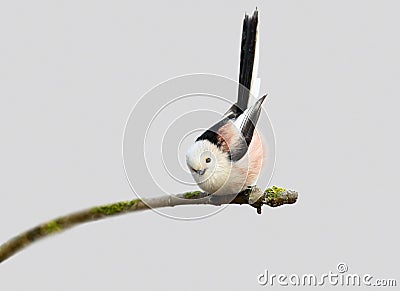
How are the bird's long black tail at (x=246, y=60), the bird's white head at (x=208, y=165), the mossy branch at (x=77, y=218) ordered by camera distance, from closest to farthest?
the mossy branch at (x=77, y=218)
the bird's white head at (x=208, y=165)
the bird's long black tail at (x=246, y=60)

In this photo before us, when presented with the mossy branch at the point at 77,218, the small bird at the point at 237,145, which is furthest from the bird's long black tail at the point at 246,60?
the mossy branch at the point at 77,218

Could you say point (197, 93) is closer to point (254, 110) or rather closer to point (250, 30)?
point (254, 110)

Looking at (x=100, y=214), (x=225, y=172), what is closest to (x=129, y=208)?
(x=100, y=214)

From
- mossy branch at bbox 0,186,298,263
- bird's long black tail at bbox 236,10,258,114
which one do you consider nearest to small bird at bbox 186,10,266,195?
bird's long black tail at bbox 236,10,258,114

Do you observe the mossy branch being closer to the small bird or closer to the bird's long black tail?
the small bird

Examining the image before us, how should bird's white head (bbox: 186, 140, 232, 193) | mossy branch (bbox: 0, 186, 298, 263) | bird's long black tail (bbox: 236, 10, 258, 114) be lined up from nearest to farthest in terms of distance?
mossy branch (bbox: 0, 186, 298, 263) < bird's white head (bbox: 186, 140, 232, 193) < bird's long black tail (bbox: 236, 10, 258, 114)

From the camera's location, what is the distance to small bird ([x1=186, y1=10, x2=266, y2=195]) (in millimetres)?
2451

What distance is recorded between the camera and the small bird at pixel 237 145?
2451 millimetres

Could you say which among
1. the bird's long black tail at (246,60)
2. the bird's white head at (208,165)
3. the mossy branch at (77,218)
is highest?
the bird's long black tail at (246,60)

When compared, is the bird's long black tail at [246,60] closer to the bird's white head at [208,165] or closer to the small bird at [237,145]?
the small bird at [237,145]

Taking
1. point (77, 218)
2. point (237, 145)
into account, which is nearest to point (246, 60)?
point (237, 145)

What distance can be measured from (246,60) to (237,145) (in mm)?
415

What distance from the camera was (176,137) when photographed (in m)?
2.36

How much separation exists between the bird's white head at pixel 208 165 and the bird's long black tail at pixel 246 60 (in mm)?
283
